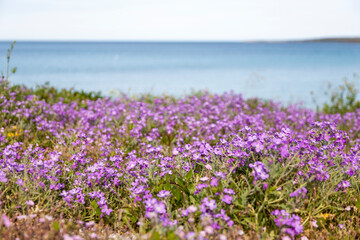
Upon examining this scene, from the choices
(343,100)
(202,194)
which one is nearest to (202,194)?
(202,194)

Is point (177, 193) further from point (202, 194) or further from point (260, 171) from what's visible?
point (260, 171)

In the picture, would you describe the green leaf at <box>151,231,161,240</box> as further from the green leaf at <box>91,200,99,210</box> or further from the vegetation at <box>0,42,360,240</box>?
the green leaf at <box>91,200,99,210</box>

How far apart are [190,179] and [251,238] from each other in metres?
1.02

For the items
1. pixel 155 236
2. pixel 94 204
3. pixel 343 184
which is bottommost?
pixel 94 204

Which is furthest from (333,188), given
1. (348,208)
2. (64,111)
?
(64,111)

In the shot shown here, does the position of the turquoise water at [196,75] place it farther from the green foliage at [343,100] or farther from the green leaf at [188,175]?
the green leaf at [188,175]

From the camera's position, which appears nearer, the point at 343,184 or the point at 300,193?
the point at 300,193

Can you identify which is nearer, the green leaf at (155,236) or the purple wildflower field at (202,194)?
the green leaf at (155,236)

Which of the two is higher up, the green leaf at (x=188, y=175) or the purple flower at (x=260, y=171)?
the purple flower at (x=260, y=171)

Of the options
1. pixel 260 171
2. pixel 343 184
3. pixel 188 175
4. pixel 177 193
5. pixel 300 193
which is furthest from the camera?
pixel 188 175

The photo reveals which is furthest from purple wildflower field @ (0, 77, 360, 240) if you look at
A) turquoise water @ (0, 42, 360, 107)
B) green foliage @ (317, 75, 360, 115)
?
green foliage @ (317, 75, 360, 115)

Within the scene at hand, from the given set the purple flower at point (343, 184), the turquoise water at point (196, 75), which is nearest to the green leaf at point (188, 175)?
the purple flower at point (343, 184)

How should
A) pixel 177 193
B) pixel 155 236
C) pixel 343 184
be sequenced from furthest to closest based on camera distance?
pixel 177 193
pixel 343 184
pixel 155 236

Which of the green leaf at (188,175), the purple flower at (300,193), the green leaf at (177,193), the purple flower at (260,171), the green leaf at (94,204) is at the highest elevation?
the purple flower at (260,171)
